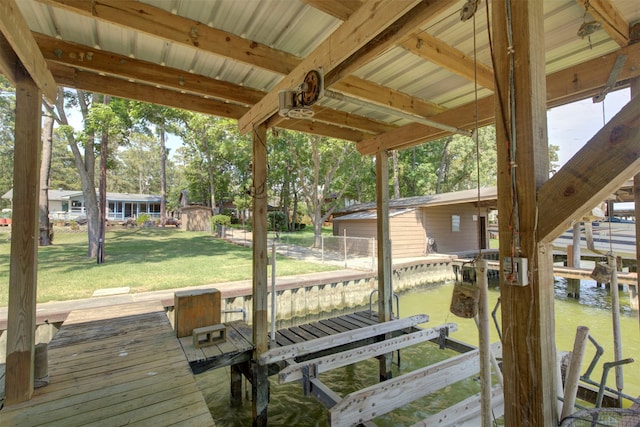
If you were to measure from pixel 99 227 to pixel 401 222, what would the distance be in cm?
1126

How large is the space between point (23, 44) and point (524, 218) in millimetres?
2946

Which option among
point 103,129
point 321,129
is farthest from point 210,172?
point 321,129

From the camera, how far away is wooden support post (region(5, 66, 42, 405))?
221 cm

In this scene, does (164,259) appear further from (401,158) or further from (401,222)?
(401,158)

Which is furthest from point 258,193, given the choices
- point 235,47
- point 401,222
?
point 401,222

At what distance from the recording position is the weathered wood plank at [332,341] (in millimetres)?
3520

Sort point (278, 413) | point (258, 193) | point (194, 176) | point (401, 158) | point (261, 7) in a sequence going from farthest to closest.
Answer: point (194, 176)
point (401, 158)
point (278, 413)
point (258, 193)
point (261, 7)

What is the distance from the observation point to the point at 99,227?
10.0 meters

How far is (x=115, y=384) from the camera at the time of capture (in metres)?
2.61

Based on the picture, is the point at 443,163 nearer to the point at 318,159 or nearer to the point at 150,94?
the point at 318,159

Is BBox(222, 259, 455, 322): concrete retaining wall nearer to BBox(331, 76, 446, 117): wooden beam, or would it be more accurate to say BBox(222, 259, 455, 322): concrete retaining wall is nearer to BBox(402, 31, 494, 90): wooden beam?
BBox(331, 76, 446, 117): wooden beam

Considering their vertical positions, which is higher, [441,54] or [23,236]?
[441,54]

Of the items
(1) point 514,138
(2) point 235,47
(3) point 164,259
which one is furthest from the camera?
(3) point 164,259

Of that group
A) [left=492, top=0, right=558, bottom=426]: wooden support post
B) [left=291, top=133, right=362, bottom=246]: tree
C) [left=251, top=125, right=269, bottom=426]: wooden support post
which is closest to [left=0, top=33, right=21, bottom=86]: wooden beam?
[left=251, top=125, right=269, bottom=426]: wooden support post
